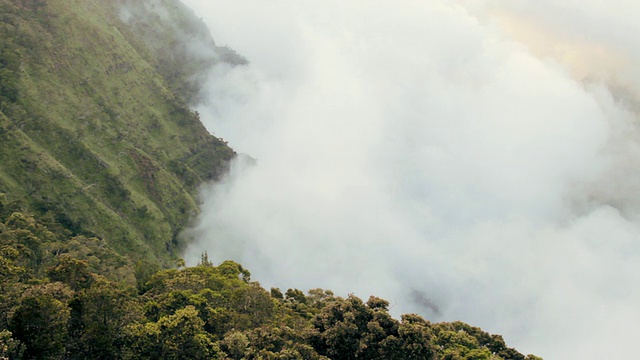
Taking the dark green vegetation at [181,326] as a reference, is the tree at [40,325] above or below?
below

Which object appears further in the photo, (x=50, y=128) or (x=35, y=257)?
(x=50, y=128)

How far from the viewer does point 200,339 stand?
68.9 m

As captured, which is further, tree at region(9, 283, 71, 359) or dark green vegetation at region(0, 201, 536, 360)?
dark green vegetation at region(0, 201, 536, 360)

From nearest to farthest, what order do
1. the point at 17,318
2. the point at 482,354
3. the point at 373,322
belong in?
the point at 17,318
the point at 373,322
the point at 482,354

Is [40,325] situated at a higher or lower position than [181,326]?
lower

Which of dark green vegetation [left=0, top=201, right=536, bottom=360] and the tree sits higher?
dark green vegetation [left=0, top=201, right=536, bottom=360]

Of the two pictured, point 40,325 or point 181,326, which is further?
point 181,326

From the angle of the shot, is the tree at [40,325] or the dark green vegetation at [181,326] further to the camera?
the dark green vegetation at [181,326]

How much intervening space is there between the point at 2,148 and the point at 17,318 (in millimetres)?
131746

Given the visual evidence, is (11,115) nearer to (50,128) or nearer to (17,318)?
(50,128)

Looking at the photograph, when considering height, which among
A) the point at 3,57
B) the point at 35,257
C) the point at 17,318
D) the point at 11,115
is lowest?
the point at 17,318

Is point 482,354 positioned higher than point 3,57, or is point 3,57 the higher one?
point 3,57

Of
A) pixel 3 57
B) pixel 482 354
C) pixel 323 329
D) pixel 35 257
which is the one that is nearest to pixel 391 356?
pixel 323 329

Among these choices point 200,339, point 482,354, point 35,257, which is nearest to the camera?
point 200,339
